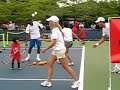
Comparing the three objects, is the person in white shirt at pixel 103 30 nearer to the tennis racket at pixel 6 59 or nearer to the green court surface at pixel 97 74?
the green court surface at pixel 97 74

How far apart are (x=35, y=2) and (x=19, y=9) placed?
80.4 inches

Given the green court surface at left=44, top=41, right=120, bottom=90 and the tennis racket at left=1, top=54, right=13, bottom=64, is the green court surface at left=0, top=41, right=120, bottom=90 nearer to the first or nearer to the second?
the green court surface at left=44, top=41, right=120, bottom=90

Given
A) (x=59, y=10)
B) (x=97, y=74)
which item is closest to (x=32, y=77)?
(x=97, y=74)

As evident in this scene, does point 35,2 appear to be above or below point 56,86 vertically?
above

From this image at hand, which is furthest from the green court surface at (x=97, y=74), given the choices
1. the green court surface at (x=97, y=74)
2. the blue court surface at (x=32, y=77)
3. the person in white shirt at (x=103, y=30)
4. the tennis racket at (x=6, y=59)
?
the tennis racket at (x=6, y=59)

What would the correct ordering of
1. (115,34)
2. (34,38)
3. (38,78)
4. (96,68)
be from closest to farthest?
(115,34) < (38,78) < (96,68) < (34,38)

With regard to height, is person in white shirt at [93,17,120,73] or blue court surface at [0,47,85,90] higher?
person in white shirt at [93,17,120,73]

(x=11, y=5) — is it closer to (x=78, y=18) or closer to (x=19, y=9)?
(x=19, y=9)

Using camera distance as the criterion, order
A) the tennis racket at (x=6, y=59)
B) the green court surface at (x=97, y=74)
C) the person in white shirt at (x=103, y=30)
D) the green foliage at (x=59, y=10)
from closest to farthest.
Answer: the green court surface at (x=97, y=74)
the person in white shirt at (x=103, y=30)
the tennis racket at (x=6, y=59)
the green foliage at (x=59, y=10)

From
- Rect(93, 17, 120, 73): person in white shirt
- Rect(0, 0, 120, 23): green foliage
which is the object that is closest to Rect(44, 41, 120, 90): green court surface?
Rect(93, 17, 120, 73): person in white shirt

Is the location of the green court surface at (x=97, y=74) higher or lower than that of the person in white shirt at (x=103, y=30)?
lower

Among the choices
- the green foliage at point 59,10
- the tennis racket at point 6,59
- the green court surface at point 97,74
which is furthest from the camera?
the green foliage at point 59,10

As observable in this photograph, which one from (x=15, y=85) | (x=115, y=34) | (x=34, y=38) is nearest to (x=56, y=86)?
(x=15, y=85)

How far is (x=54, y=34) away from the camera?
9.04m
